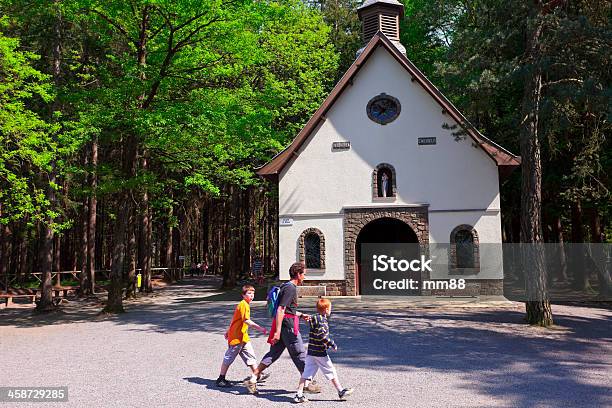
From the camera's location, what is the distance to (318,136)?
19578mm

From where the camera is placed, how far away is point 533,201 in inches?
518

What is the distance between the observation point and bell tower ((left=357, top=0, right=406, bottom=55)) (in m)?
21.3

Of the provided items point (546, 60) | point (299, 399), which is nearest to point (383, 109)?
point (546, 60)

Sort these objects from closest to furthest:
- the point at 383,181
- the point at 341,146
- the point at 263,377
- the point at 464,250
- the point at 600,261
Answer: the point at 263,377 < the point at 464,250 < the point at 383,181 < the point at 341,146 < the point at 600,261

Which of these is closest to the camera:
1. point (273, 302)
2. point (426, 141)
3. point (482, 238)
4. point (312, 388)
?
point (273, 302)

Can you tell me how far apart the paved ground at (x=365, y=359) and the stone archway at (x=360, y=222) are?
2.92 m

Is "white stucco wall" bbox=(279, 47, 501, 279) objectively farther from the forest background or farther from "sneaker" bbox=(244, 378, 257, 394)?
"sneaker" bbox=(244, 378, 257, 394)

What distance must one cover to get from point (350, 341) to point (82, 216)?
78.5ft

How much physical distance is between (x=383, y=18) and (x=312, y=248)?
35.0ft

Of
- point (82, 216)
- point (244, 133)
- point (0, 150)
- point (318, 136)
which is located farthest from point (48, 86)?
point (82, 216)

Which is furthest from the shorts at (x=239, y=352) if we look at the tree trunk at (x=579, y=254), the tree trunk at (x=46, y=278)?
the tree trunk at (x=579, y=254)

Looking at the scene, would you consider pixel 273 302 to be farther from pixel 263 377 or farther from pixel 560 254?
pixel 560 254

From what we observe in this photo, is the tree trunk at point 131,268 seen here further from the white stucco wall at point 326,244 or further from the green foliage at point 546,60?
the green foliage at point 546,60

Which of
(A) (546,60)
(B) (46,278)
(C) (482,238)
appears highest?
(A) (546,60)
